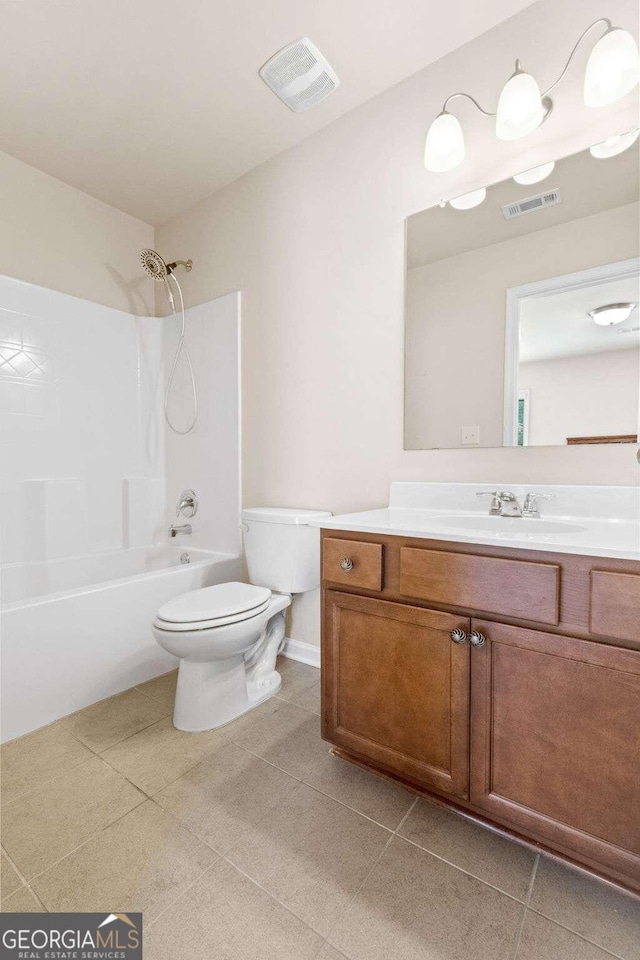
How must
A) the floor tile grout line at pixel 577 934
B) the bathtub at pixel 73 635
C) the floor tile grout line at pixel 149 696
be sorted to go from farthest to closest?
the floor tile grout line at pixel 149 696 → the bathtub at pixel 73 635 → the floor tile grout line at pixel 577 934

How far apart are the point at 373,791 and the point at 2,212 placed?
2.92m

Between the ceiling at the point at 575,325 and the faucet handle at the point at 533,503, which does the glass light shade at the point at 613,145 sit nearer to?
the ceiling at the point at 575,325

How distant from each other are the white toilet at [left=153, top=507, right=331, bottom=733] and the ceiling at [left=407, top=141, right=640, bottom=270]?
1.17 m

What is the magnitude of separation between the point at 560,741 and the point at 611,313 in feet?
3.99

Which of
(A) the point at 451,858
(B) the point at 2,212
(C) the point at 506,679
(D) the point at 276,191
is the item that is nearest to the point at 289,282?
(D) the point at 276,191

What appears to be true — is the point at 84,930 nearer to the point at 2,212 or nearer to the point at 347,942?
the point at 347,942

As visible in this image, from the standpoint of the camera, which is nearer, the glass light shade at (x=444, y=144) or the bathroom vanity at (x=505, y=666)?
the bathroom vanity at (x=505, y=666)

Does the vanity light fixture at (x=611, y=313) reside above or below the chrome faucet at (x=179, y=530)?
above

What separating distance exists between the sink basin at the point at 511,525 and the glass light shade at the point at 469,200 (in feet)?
3.66

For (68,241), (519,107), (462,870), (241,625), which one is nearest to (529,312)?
(519,107)

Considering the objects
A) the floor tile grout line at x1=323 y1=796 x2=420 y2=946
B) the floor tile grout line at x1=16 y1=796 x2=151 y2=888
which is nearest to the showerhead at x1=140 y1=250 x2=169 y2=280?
the floor tile grout line at x1=16 y1=796 x2=151 y2=888

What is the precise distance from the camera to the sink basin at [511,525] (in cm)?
121

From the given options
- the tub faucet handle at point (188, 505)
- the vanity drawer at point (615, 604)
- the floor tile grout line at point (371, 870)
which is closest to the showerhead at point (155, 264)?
the tub faucet handle at point (188, 505)

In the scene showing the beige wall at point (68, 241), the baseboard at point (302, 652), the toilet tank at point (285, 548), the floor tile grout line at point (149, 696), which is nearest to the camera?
the floor tile grout line at point (149, 696)
